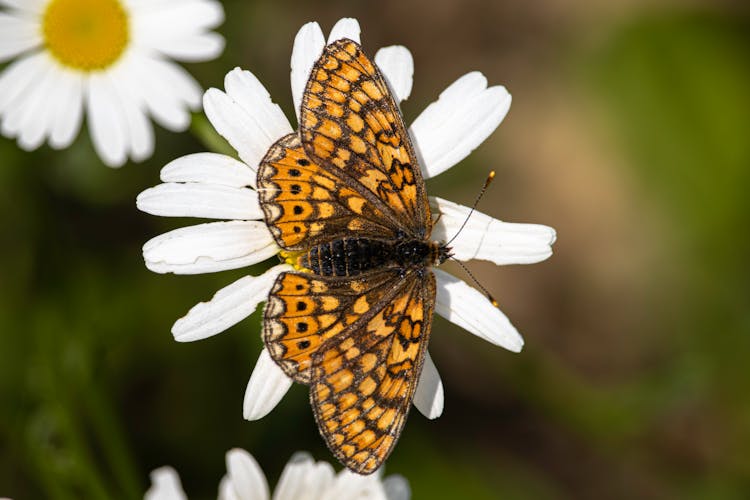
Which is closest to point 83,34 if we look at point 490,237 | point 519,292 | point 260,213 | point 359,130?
point 260,213

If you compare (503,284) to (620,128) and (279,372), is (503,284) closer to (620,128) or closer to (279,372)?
(620,128)

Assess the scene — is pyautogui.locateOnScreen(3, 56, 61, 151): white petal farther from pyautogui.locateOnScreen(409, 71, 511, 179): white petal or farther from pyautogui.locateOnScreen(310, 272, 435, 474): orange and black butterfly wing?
pyautogui.locateOnScreen(310, 272, 435, 474): orange and black butterfly wing

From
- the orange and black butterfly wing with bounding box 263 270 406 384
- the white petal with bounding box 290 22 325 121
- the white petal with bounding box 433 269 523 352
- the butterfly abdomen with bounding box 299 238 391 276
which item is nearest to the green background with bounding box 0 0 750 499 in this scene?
the white petal with bounding box 290 22 325 121

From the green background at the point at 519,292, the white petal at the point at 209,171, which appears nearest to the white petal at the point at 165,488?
the green background at the point at 519,292

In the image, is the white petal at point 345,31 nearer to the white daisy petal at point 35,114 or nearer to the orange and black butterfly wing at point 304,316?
the orange and black butterfly wing at point 304,316

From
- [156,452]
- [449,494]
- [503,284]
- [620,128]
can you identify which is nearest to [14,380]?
[156,452]

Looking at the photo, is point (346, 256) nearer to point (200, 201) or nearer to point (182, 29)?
point (200, 201)

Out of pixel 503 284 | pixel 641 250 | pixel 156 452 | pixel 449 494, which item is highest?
pixel 641 250
